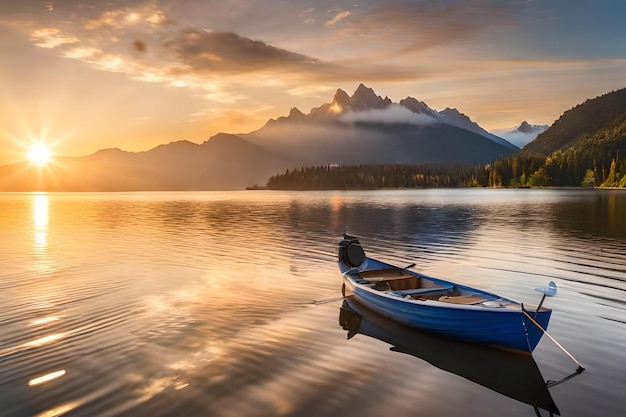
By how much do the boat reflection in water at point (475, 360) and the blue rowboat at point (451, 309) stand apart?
398 mm

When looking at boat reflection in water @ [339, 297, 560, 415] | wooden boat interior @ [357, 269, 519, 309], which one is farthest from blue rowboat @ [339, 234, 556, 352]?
boat reflection in water @ [339, 297, 560, 415]

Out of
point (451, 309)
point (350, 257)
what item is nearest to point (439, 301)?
point (451, 309)

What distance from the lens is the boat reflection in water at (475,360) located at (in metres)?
16.1

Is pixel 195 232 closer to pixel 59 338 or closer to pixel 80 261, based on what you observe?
pixel 80 261

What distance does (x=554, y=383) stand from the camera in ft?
54.4

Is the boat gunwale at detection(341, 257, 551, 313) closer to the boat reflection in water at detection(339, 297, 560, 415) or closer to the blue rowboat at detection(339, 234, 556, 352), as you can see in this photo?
the blue rowboat at detection(339, 234, 556, 352)

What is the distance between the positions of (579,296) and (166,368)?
24.2 meters

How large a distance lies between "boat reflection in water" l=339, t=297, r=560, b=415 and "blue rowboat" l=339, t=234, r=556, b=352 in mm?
398

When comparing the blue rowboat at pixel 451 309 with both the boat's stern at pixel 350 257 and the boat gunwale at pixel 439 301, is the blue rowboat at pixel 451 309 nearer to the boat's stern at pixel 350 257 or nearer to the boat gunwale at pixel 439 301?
the boat gunwale at pixel 439 301

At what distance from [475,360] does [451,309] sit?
2.20 metres

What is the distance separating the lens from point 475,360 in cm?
1859

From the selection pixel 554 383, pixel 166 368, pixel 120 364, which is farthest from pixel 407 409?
pixel 120 364

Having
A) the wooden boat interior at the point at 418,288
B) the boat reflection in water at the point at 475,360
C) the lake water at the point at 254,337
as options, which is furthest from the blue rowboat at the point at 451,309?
the lake water at the point at 254,337

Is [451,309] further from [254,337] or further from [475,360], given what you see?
[254,337]
